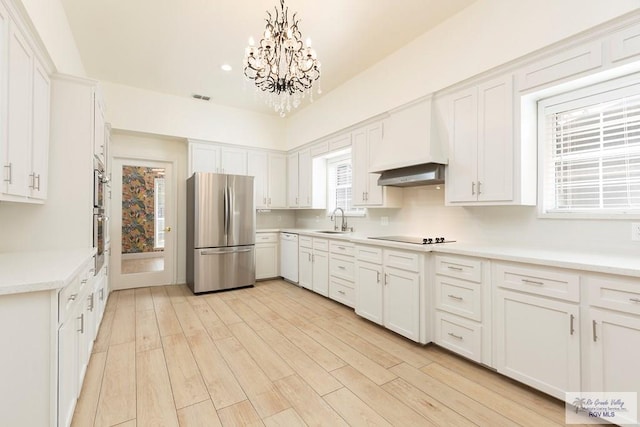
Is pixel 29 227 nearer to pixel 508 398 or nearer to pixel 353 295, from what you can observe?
pixel 353 295

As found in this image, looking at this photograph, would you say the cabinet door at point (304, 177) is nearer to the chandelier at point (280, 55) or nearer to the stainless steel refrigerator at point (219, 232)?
the stainless steel refrigerator at point (219, 232)

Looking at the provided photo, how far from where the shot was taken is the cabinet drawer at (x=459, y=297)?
2.34 m

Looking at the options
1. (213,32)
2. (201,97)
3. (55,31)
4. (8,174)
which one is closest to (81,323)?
(8,174)

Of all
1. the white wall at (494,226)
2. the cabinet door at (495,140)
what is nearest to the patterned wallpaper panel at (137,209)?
the white wall at (494,226)

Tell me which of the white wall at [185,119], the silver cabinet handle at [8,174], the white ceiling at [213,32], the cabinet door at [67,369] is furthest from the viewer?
the white wall at [185,119]

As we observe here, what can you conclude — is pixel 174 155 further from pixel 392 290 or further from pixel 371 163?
pixel 392 290

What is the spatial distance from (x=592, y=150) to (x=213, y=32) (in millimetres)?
3765

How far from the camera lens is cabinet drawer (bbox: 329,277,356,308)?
3668 millimetres

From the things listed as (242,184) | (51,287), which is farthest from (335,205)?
(51,287)

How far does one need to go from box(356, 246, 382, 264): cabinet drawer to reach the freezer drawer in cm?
216

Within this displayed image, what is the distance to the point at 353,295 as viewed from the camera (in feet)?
12.0

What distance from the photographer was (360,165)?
3.94m

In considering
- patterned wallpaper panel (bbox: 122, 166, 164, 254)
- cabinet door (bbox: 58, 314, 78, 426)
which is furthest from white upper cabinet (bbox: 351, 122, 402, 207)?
patterned wallpaper panel (bbox: 122, 166, 164, 254)

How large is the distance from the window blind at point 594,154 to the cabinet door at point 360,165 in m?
1.92
